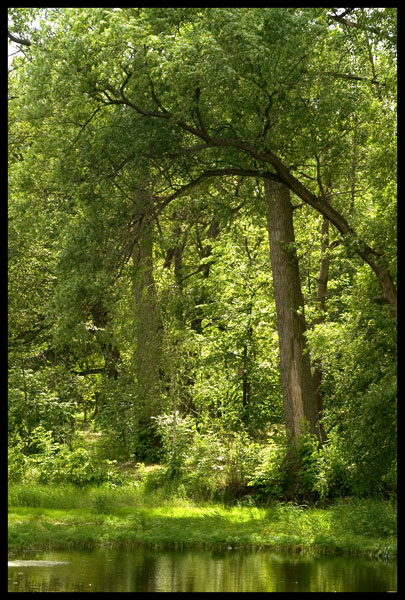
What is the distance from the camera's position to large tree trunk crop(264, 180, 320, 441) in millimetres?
20375

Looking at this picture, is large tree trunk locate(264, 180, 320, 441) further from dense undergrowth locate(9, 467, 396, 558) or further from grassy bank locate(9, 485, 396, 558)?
grassy bank locate(9, 485, 396, 558)

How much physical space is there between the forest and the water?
2.72 metres

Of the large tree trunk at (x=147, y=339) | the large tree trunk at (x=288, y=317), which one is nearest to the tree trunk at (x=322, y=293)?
the large tree trunk at (x=288, y=317)

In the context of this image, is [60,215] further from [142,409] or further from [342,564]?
[342,564]

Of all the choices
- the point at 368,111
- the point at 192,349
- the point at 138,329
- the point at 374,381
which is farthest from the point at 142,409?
the point at 368,111

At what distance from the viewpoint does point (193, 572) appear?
13.6 m

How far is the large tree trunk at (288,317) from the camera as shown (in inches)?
802

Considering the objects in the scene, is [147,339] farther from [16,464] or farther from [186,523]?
[186,523]

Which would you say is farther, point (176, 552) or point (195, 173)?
point (195, 173)

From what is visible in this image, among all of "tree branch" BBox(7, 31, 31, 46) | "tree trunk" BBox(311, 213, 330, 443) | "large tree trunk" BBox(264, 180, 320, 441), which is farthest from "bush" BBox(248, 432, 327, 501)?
"tree branch" BBox(7, 31, 31, 46)

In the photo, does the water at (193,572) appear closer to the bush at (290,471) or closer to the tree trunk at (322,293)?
the bush at (290,471)

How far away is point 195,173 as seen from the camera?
66.1ft

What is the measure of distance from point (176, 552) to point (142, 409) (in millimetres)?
7528

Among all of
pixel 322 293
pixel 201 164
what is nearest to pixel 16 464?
pixel 201 164
